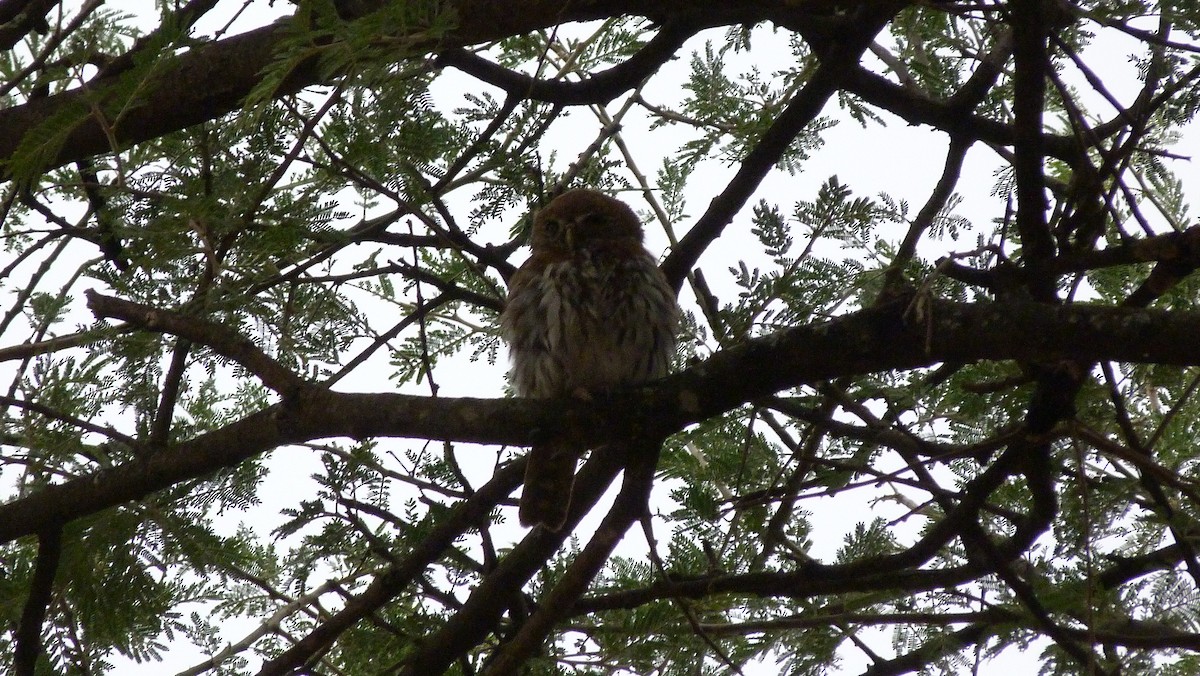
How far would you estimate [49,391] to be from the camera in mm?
4742

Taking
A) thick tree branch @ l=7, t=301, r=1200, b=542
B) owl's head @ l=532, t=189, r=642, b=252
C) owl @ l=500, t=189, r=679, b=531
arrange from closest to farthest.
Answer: thick tree branch @ l=7, t=301, r=1200, b=542
owl @ l=500, t=189, r=679, b=531
owl's head @ l=532, t=189, r=642, b=252

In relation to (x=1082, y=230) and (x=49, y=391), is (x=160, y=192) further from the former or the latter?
(x=1082, y=230)

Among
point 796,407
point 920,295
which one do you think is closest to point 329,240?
point 796,407

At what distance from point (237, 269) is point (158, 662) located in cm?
181

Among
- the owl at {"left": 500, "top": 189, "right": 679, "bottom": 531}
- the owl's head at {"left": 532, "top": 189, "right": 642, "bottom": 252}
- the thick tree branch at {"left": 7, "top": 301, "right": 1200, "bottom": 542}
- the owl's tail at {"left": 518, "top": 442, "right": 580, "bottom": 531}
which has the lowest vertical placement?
the thick tree branch at {"left": 7, "top": 301, "right": 1200, "bottom": 542}

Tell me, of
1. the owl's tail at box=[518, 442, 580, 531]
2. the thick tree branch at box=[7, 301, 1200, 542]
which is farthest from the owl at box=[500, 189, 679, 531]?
the thick tree branch at box=[7, 301, 1200, 542]

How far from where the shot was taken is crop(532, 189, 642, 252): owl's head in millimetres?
5262

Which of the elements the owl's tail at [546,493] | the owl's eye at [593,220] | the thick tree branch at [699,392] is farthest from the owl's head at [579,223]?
the thick tree branch at [699,392]

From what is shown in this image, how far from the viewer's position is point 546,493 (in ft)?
14.8

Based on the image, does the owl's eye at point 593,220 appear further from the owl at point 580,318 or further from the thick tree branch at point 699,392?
the thick tree branch at point 699,392

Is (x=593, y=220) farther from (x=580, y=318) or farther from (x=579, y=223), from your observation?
(x=580, y=318)

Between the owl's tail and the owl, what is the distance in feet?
0.66

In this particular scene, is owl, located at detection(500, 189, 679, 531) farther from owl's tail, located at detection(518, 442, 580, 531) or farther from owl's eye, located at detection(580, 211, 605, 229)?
owl's tail, located at detection(518, 442, 580, 531)

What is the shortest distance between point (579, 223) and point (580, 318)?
1.70 feet
